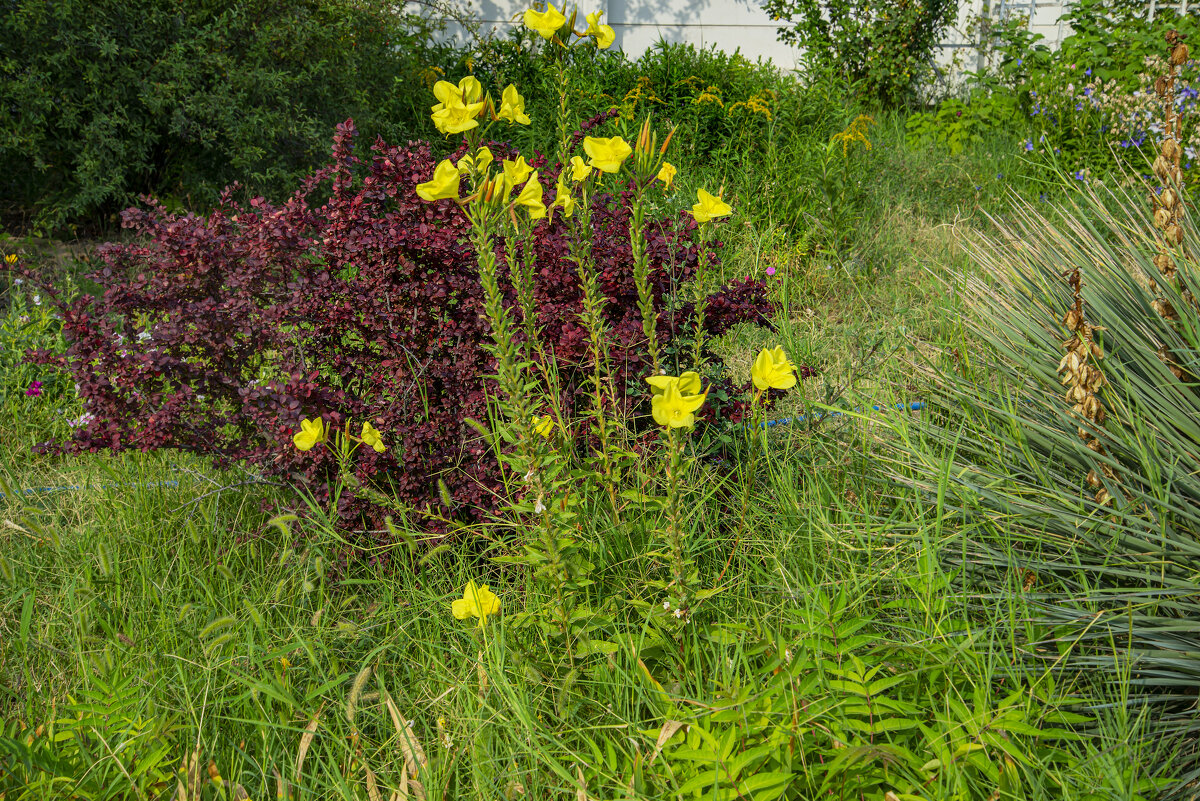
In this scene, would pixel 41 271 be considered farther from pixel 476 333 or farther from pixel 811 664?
pixel 811 664

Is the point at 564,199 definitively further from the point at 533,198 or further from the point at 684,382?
the point at 684,382

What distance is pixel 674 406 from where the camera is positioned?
1495mm

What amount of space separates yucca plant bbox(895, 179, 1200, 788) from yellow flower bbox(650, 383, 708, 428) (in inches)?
25.4

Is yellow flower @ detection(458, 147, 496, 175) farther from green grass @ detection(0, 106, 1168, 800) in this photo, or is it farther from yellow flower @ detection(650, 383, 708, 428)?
green grass @ detection(0, 106, 1168, 800)

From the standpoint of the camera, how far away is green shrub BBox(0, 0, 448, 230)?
475 centimetres

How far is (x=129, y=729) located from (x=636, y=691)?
1.01m

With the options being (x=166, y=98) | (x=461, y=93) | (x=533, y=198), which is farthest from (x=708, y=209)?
(x=166, y=98)

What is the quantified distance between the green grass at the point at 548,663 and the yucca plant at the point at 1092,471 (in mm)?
67

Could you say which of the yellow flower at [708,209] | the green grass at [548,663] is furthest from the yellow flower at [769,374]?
the yellow flower at [708,209]

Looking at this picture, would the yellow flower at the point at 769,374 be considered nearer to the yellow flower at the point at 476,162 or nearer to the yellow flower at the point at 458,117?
the yellow flower at the point at 476,162

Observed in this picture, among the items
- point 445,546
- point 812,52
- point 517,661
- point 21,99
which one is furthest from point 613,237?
point 812,52

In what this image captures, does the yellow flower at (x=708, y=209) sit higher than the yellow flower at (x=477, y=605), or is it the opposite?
the yellow flower at (x=708, y=209)

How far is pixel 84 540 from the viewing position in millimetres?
2391

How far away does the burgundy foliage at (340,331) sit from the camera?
2322 millimetres
